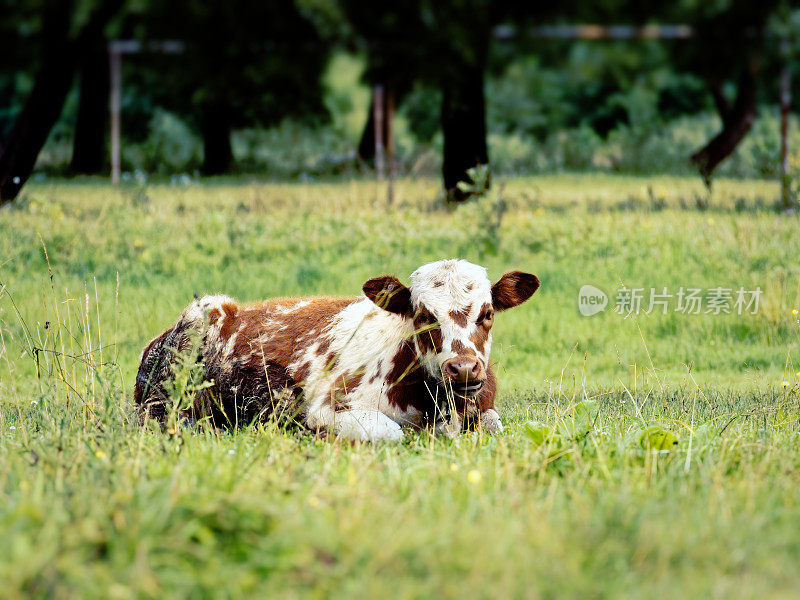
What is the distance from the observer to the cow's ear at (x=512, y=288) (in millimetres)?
6434

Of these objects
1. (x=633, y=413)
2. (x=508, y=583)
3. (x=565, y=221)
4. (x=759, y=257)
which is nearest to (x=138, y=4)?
(x=565, y=221)

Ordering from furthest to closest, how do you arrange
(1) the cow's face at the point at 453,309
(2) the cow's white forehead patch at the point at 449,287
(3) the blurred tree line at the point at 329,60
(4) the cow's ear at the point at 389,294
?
(3) the blurred tree line at the point at 329,60 < (4) the cow's ear at the point at 389,294 < (2) the cow's white forehead patch at the point at 449,287 < (1) the cow's face at the point at 453,309

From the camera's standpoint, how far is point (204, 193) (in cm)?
1662

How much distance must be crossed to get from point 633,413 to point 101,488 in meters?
3.79

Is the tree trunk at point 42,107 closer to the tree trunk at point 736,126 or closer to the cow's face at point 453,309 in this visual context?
the cow's face at point 453,309

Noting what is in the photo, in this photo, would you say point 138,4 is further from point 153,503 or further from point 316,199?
point 153,503

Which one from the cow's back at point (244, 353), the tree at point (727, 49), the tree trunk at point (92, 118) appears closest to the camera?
the cow's back at point (244, 353)

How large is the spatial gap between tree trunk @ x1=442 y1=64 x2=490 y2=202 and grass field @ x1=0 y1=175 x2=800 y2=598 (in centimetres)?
497

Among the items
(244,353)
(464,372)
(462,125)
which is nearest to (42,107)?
(462,125)

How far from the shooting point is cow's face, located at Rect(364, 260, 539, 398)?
18.9ft

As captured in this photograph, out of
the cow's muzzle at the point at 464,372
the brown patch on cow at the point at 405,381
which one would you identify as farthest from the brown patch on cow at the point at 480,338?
the brown patch on cow at the point at 405,381

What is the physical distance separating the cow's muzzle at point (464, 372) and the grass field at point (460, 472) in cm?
29

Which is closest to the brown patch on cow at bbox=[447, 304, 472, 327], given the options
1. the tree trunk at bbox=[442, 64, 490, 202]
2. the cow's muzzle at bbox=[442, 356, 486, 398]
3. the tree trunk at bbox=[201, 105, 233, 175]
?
the cow's muzzle at bbox=[442, 356, 486, 398]

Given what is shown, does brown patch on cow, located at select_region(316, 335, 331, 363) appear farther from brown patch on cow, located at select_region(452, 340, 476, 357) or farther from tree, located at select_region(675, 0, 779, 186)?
tree, located at select_region(675, 0, 779, 186)
